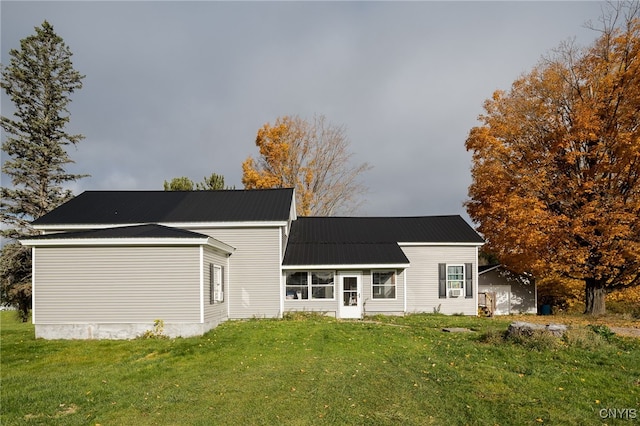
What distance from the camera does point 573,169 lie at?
2095 centimetres

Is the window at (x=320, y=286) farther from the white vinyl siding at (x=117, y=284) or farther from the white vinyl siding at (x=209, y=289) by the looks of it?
the white vinyl siding at (x=117, y=284)

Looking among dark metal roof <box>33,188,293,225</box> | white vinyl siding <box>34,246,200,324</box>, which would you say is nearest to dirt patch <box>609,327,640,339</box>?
dark metal roof <box>33,188,293,225</box>

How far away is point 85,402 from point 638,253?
66.9 ft

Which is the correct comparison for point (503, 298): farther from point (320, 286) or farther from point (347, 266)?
point (320, 286)

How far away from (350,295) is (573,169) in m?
12.3

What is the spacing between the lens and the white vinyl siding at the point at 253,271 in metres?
18.9

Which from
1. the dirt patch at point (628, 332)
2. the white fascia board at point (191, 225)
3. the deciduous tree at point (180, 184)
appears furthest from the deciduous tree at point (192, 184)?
the dirt patch at point (628, 332)

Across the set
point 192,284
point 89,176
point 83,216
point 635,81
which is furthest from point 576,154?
point 89,176

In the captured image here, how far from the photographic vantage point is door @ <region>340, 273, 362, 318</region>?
20266 millimetres

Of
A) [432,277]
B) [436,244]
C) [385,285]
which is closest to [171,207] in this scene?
[385,285]

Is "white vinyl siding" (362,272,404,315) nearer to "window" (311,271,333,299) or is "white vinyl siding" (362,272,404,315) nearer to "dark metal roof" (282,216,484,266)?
"dark metal roof" (282,216,484,266)

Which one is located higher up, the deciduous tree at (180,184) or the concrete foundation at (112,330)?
the deciduous tree at (180,184)

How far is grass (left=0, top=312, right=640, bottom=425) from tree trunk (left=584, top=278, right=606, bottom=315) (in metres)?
10.4

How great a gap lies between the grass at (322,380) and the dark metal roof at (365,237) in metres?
6.68
